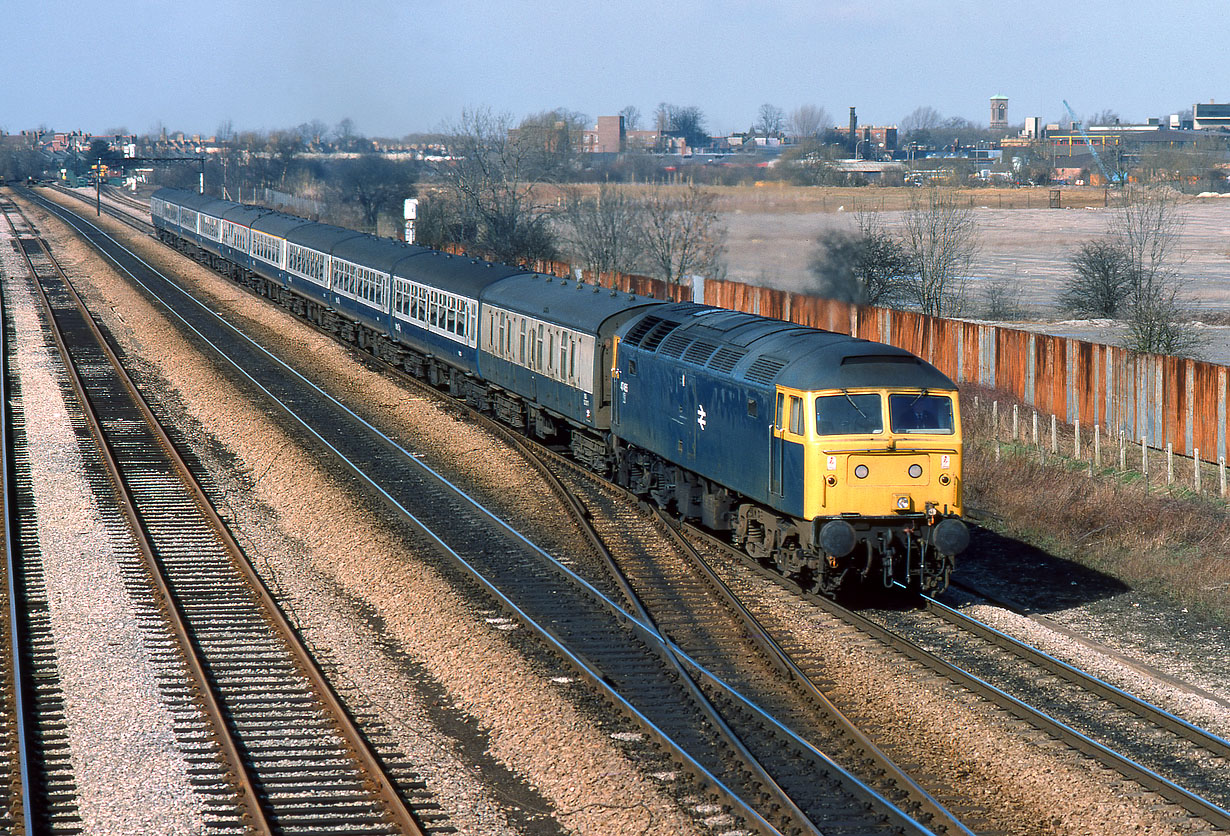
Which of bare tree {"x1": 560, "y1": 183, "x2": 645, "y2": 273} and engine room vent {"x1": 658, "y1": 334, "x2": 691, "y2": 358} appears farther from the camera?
bare tree {"x1": 560, "y1": 183, "x2": 645, "y2": 273}

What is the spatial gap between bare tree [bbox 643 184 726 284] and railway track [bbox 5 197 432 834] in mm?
28099

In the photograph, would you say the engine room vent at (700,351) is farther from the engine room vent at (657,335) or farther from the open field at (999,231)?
the open field at (999,231)

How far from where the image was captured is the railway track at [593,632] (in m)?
10.4

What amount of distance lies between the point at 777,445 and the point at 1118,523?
6.97 m

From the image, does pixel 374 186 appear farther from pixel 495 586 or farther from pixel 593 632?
pixel 593 632

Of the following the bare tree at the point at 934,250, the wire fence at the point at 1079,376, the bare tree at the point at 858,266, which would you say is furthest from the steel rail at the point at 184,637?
the bare tree at the point at 934,250

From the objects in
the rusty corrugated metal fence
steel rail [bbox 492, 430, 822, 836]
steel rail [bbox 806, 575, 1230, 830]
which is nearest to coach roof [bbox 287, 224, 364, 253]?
the rusty corrugated metal fence

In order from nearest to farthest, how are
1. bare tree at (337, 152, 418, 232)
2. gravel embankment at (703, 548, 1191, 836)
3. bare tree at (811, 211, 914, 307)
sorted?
gravel embankment at (703, 548, 1191, 836), bare tree at (811, 211, 914, 307), bare tree at (337, 152, 418, 232)

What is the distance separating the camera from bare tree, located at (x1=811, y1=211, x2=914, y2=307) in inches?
1592

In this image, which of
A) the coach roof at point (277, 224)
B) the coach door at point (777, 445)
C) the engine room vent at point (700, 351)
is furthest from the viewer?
the coach roof at point (277, 224)

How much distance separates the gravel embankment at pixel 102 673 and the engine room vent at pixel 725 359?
792 cm

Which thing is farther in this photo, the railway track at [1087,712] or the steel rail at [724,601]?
the railway track at [1087,712]

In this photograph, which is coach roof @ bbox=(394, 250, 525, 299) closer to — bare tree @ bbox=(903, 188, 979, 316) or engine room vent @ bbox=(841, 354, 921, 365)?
bare tree @ bbox=(903, 188, 979, 316)

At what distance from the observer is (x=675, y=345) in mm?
18844
